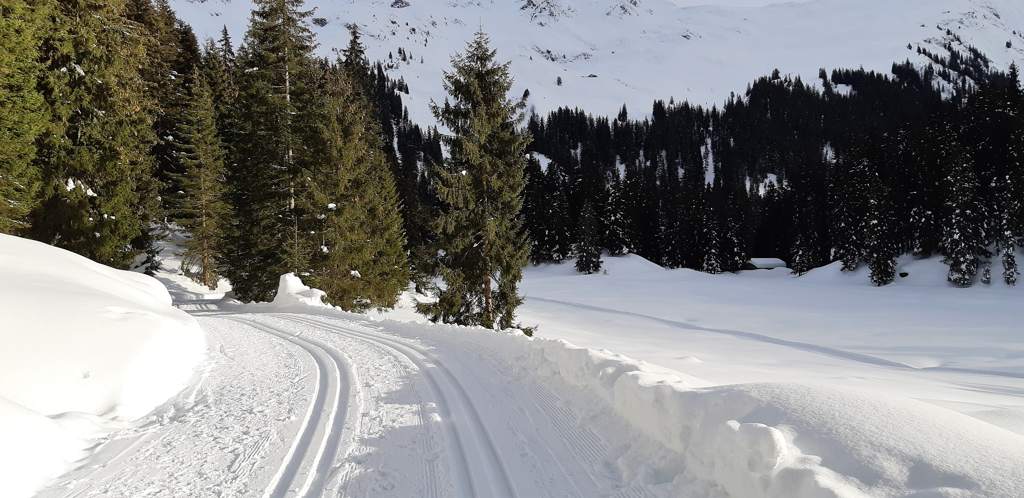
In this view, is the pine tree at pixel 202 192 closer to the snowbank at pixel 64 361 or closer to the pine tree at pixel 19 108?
the pine tree at pixel 19 108

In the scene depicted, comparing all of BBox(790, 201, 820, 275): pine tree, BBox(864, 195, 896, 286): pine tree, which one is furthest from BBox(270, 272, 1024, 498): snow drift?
BBox(790, 201, 820, 275): pine tree

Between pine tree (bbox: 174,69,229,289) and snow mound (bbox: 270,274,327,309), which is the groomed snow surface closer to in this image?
snow mound (bbox: 270,274,327,309)

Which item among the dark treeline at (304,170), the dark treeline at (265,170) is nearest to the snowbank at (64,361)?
the dark treeline at (265,170)

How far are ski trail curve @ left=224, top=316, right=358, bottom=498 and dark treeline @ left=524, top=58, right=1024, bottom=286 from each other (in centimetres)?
2273

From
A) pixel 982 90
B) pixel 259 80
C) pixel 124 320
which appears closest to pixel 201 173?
pixel 259 80

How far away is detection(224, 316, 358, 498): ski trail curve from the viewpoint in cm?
385

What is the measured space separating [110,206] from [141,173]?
12.3 feet

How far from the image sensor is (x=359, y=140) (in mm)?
23078

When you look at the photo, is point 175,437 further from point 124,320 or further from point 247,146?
point 247,146

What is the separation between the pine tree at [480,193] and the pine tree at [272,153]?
8.19 metres

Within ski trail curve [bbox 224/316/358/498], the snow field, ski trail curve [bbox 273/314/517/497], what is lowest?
A: the snow field

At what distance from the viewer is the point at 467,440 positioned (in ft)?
15.4

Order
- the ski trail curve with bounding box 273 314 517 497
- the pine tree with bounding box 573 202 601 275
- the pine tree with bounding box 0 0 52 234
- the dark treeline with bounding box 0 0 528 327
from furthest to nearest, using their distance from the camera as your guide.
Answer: the pine tree with bounding box 573 202 601 275 → the dark treeline with bounding box 0 0 528 327 → the pine tree with bounding box 0 0 52 234 → the ski trail curve with bounding box 273 314 517 497

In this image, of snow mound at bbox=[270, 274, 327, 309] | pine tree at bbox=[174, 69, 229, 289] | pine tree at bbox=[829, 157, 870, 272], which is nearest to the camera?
snow mound at bbox=[270, 274, 327, 309]
